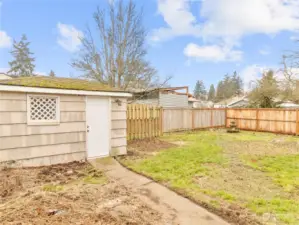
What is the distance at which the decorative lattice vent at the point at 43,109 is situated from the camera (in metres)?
5.21

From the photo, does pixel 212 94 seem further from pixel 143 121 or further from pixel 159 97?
pixel 143 121

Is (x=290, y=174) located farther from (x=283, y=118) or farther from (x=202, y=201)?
(x=283, y=118)

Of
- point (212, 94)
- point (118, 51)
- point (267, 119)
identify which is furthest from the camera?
point (212, 94)

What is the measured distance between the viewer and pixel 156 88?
15.6 m

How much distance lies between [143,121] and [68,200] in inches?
292

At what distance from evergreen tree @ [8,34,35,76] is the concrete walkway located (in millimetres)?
30182

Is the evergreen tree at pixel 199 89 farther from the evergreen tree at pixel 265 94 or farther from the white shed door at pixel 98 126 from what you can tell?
the white shed door at pixel 98 126

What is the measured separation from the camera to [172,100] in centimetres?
1898

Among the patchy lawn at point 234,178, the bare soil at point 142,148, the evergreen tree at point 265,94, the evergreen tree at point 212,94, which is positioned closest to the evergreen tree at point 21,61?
the bare soil at point 142,148

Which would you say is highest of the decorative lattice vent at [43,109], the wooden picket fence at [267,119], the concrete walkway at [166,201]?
the decorative lattice vent at [43,109]

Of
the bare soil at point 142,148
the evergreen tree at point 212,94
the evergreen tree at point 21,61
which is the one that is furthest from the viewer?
the evergreen tree at point 212,94

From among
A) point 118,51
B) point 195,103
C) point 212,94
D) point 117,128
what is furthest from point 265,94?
point 212,94

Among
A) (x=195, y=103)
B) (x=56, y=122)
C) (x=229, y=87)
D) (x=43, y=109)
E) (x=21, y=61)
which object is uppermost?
(x=21, y=61)

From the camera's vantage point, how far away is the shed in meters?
4.90
